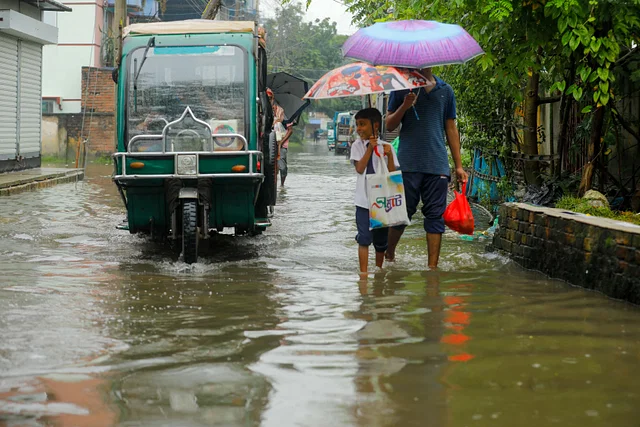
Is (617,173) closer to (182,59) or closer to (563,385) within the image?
(182,59)

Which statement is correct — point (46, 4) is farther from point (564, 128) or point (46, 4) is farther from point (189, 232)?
point (189, 232)

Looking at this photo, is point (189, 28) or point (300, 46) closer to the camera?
point (189, 28)

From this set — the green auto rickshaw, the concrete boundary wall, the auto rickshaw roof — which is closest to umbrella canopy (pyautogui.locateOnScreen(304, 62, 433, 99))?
the green auto rickshaw

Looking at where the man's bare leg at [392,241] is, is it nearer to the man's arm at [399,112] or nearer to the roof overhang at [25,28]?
the man's arm at [399,112]

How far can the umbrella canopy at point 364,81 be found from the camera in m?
7.60

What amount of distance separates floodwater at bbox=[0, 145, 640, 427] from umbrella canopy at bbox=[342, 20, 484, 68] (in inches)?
71.4

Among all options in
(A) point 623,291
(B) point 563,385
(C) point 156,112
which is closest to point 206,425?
(B) point 563,385

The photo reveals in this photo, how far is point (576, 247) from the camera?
759 cm

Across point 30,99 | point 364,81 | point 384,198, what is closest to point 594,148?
point 384,198

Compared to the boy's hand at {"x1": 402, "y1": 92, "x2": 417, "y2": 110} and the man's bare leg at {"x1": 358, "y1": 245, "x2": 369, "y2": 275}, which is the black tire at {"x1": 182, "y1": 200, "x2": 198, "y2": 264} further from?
the boy's hand at {"x1": 402, "y1": 92, "x2": 417, "y2": 110}

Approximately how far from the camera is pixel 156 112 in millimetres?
9461

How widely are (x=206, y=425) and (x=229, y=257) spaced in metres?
5.81

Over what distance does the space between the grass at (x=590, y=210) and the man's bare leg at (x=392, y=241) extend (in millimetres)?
1930

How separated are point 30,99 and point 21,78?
944mm
